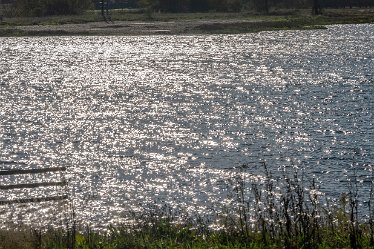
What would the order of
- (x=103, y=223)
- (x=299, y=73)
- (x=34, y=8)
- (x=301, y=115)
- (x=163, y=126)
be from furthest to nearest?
(x=34, y=8) → (x=299, y=73) → (x=301, y=115) → (x=163, y=126) → (x=103, y=223)

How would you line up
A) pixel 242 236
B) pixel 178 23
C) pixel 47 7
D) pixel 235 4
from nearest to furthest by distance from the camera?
pixel 242 236
pixel 178 23
pixel 47 7
pixel 235 4

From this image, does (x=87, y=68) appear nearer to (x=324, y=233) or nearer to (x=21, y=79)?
(x=21, y=79)

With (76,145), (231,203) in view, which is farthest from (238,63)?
(231,203)

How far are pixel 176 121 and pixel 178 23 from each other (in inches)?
2587

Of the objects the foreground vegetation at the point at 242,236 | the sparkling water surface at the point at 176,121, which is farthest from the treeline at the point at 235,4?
the foreground vegetation at the point at 242,236

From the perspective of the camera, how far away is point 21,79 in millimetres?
61562

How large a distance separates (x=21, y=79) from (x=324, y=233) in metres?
48.5

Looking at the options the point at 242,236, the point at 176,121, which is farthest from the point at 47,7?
the point at 242,236

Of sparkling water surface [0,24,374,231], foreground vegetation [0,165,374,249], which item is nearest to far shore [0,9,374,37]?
sparkling water surface [0,24,374,231]

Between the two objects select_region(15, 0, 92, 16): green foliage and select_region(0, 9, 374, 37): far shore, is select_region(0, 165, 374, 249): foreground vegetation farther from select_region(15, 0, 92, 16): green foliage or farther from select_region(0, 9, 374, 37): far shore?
select_region(15, 0, 92, 16): green foliage

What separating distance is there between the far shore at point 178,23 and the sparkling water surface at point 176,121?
17.5 m

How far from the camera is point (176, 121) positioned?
1623 inches

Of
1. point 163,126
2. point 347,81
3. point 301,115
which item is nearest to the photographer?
point 163,126

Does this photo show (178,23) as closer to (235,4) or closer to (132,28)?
(132,28)
